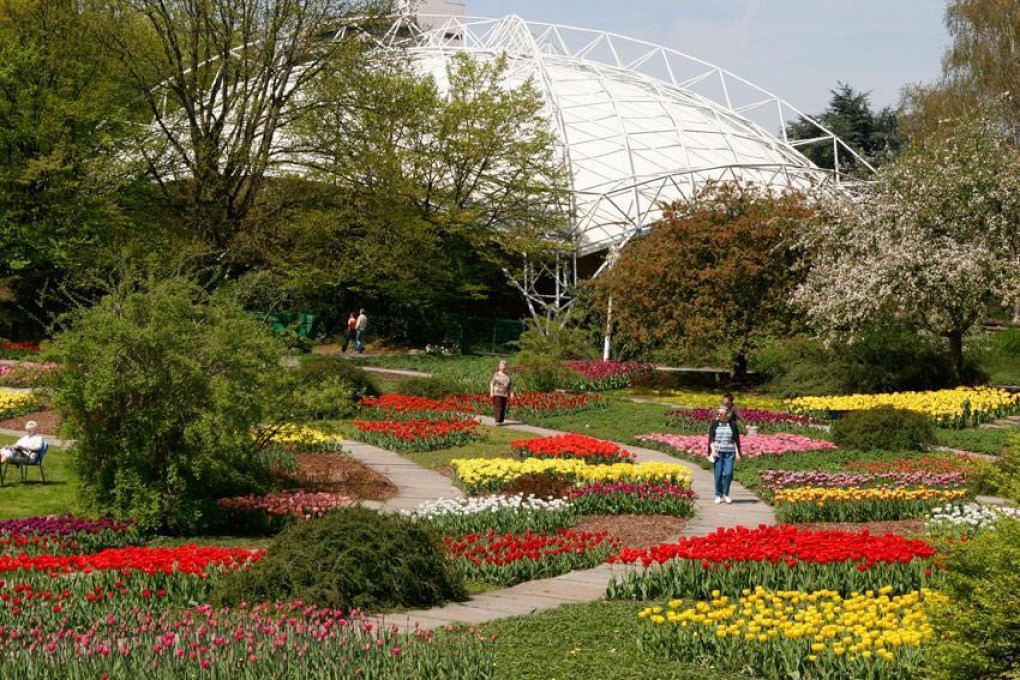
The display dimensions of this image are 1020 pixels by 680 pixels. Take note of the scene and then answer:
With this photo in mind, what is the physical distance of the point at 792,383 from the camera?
29.5 m

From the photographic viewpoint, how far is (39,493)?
15.5 m

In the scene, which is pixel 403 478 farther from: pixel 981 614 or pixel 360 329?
pixel 360 329

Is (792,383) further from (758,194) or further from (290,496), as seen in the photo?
(290,496)

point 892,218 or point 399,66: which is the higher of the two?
point 399,66

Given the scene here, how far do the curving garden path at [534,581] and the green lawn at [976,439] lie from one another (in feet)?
16.5

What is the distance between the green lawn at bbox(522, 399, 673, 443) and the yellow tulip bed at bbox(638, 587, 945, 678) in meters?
13.2

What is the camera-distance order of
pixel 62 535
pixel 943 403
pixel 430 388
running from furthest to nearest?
1. pixel 430 388
2. pixel 943 403
3. pixel 62 535

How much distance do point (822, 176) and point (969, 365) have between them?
54.8 ft

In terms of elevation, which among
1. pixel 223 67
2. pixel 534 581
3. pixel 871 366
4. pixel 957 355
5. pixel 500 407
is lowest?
pixel 534 581

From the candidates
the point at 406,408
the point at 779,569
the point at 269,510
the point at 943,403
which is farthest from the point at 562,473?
the point at 943,403

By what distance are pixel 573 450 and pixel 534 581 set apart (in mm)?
8199

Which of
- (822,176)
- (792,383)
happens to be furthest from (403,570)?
(822,176)

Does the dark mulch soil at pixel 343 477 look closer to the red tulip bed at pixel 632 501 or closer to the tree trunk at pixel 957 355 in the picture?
the red tulip bed at pixel 632 501

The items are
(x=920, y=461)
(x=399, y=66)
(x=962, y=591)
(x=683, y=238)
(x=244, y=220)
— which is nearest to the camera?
(x=962, y=591)
